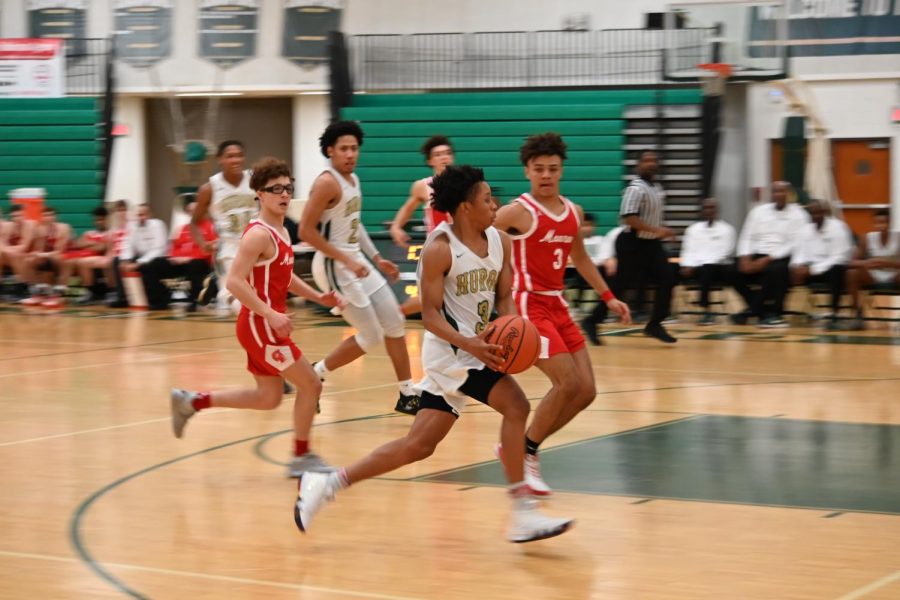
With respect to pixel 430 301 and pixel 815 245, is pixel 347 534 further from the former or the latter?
pixel 815 245

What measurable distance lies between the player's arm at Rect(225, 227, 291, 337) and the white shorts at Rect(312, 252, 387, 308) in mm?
1666

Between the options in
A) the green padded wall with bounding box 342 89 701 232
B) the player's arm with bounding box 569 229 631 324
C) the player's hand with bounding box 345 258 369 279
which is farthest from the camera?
the green padded wall with bounding box 342 89 701 232

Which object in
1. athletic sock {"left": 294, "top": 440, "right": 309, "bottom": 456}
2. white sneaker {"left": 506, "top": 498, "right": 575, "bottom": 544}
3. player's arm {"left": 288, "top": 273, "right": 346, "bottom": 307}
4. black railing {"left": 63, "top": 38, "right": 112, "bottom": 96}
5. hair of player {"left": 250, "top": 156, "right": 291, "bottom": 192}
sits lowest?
athletic sock {"left": 294, "top": 440, "right": 309, "bottom": 456}

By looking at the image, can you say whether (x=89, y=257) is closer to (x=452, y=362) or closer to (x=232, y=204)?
(x=232, y=204)

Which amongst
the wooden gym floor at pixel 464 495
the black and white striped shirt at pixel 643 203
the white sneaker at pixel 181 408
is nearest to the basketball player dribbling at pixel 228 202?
the wooden gym floor at pixel 464 495

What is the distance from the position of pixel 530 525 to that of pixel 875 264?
31.5 ft

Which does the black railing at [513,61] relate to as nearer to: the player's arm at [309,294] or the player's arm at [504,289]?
the player's arm at [309,294]

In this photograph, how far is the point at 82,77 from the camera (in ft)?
77.3

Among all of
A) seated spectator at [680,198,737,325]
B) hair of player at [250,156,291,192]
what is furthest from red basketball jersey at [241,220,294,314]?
seated spectator at [680,198,737,325]

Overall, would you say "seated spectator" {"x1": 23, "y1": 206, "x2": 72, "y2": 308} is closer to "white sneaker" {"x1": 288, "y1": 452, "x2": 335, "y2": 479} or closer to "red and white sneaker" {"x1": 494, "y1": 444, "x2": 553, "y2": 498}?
"white sneaker" {"x1": 288, "y1": 452, "x2": 335, "y2": 479}

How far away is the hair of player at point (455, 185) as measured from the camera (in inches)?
217

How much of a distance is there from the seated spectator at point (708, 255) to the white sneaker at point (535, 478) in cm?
878

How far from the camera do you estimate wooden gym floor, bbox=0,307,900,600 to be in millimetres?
5012

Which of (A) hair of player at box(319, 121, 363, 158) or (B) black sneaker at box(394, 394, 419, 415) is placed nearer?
(A) hair of player at box(319, 121, 363, 158)
